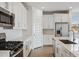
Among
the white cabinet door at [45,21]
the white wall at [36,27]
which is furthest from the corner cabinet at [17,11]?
the white cabinet door at [45,21]

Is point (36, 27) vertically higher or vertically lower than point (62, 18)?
lower

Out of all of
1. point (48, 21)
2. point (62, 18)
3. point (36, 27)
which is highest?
point (62, 18)

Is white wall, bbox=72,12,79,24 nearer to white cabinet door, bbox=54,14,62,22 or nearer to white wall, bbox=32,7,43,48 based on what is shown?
white cabinet door, bbox=54,14,62,22

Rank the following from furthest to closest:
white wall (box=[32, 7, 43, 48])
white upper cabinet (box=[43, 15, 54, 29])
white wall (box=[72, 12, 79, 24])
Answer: white wall (box=[72, 12, 79, 24]), white upper cabinet (box=[43, 15, 54, 29]), white wall (box=[32, 7, 43, 48])

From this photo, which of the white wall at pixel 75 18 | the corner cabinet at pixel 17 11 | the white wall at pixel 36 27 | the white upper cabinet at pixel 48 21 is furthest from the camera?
the white wall at pixel 75 18

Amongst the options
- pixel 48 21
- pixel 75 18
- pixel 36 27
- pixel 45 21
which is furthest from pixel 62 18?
pixel 36 27

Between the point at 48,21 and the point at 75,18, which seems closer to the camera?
the point at 48,21

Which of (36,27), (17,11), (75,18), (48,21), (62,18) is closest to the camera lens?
(17,11)

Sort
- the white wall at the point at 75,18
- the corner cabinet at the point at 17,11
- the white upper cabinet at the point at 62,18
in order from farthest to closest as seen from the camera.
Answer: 1. the white wall at the point at 75,18
2. the white upper cabinet at the point at 62,18
3. the corner cabinet at the point at 17,11

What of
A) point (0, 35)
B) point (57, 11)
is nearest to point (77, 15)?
point (57, 11)

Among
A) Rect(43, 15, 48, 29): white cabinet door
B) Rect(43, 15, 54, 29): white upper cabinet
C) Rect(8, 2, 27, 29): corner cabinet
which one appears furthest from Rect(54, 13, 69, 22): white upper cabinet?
Rect(8, 2, 27, 29): corner cabinet

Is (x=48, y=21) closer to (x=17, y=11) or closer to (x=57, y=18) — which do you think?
(x=57, y=18)

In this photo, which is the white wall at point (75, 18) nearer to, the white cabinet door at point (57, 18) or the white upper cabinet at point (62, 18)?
the white upper cabinet at point (62, 18)

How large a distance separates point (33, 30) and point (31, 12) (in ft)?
3.34
